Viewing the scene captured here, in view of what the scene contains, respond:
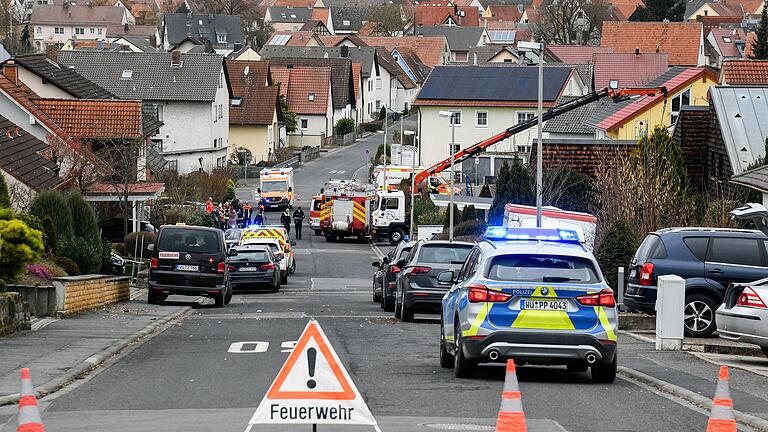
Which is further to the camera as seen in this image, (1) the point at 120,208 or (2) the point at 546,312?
(1) the point at 120,208

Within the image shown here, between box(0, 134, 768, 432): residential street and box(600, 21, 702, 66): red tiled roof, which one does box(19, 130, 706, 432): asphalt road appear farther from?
box(600, 21, 702, 66): red tiled roof

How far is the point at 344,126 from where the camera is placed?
122 m

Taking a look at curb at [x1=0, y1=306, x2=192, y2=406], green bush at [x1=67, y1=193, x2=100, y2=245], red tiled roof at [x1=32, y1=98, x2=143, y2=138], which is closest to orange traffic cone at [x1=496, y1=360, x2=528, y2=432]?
curb at [x1=0, y1=306, x2=192, y2=406]

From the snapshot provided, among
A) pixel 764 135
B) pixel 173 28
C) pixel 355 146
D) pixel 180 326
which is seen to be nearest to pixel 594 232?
pixel 764 135

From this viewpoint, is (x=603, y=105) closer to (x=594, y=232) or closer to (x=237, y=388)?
(x=594, y=232)

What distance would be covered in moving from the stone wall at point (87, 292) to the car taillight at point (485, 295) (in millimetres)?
11342

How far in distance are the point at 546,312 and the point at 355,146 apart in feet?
345

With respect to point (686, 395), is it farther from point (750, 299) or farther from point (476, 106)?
point (476, 106)

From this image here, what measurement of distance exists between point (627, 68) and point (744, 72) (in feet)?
142

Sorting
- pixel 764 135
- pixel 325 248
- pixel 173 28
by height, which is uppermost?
pixel 173 28

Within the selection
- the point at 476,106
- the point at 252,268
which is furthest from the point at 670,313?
the point at 476,106

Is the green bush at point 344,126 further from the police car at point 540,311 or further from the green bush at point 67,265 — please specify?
the police car at point 540,311

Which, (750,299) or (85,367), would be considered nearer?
(85,367)

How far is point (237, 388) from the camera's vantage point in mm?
14648
